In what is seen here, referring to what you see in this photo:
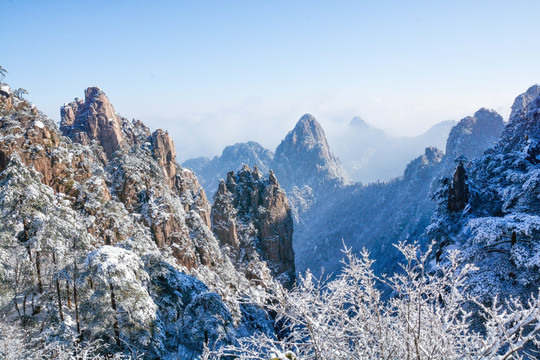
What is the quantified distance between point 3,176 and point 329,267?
94.1 m

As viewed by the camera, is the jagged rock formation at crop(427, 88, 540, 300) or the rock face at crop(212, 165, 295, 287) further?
the rock face at crop(212, 165, 295, 287)

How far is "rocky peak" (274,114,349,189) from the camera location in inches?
6836

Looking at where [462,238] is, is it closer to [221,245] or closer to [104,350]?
[104,350]

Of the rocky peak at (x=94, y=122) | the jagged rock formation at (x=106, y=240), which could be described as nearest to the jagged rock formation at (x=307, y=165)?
the rocky peak at (x=94, y=122)

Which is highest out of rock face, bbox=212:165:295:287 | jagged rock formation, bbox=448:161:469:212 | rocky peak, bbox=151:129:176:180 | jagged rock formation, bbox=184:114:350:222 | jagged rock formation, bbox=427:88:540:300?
jagged rock formation, bbox=184:114:350:222

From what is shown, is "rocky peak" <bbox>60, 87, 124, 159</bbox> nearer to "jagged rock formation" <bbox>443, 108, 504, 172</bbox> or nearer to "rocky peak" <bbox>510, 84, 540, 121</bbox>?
A: "jagged rock formation" <bbox>443, 108, 504, 172</bbox>

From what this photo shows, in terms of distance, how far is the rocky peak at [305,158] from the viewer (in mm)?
173625

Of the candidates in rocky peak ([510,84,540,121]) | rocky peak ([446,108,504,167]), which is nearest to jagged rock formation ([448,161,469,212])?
rocky peak ([510,84,540,121])

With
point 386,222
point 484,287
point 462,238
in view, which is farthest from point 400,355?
point 386,222

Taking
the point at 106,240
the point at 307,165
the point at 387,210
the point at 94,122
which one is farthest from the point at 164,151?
the point at 307,165

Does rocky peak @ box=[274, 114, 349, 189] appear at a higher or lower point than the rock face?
higher

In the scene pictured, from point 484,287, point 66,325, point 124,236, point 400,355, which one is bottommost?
point 484,287

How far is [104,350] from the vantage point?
456 inches

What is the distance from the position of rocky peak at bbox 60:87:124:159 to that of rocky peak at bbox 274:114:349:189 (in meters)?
133
